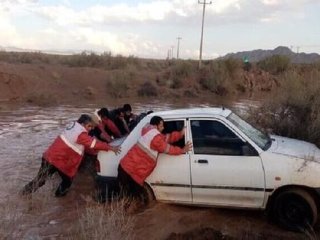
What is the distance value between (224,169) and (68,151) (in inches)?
114

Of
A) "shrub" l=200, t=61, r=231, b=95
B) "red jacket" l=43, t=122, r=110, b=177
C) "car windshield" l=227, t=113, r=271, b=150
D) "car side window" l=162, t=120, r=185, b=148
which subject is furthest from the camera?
"shrub" l=200, t=61, r=231, b=95

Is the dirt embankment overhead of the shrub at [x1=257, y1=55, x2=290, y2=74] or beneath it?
beneath

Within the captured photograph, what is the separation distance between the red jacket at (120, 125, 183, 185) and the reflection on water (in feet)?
4.92

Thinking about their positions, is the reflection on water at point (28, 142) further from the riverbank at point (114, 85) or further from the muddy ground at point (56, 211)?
the riverbank at point (114, 85)

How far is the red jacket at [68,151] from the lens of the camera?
8.52 meters

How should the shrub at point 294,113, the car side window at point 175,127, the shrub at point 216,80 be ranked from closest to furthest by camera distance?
the car side window at point 175,127, the shrub at point 294,113, the shrub at point 216,80

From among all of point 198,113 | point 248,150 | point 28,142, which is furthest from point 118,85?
point 248,150

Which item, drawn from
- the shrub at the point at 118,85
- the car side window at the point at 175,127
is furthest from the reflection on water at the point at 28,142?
the shrub at the point at 118,85

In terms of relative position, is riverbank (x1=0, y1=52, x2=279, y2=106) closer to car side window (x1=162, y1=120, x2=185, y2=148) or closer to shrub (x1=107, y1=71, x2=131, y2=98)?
shrub (x1=107, y1=71, x2=131, y2=98)

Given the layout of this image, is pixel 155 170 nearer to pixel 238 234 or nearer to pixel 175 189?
pixel 175 189

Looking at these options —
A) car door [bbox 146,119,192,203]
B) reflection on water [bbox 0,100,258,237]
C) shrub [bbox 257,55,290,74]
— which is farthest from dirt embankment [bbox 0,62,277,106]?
car door [bbox 146,119,192,203]

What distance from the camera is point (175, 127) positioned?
7695 millimetres

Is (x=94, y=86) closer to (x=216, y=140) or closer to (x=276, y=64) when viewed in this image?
(x=276, y=64)

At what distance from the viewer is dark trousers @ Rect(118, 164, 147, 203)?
7.54 meters
